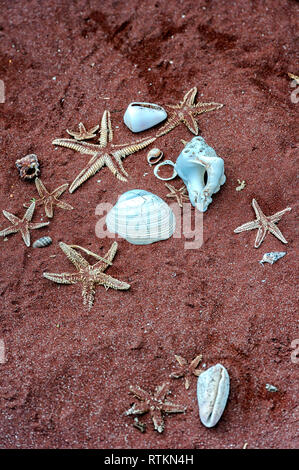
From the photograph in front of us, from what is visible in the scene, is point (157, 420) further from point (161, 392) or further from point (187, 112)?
point (187, 112)

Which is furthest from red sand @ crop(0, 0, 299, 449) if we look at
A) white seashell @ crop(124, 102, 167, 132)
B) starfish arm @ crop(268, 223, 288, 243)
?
white seashell @ crop(124, 102, 167, 132)

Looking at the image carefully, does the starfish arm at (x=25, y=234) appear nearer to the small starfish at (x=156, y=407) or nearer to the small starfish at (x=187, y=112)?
the small starfish at (x=187, y=112)

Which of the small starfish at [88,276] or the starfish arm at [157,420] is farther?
the small starfish at [88,276]

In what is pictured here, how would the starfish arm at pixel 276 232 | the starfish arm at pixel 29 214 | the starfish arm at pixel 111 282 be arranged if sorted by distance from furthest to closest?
the starfish arm at pixel 29 214
the starfish arm at pixel 276 232
the starfish arm at pixel 111 282

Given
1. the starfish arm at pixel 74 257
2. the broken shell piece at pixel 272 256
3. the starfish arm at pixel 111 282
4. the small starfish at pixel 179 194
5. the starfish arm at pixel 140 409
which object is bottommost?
the starfish arm at pixel 140 409

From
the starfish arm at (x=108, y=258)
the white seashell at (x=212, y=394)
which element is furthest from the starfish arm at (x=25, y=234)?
the white seashell at (x=212, y=394)

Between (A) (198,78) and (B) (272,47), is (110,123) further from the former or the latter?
(B) (272,47)

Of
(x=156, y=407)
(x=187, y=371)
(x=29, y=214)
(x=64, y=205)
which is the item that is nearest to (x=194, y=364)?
(x=187, y=371)
